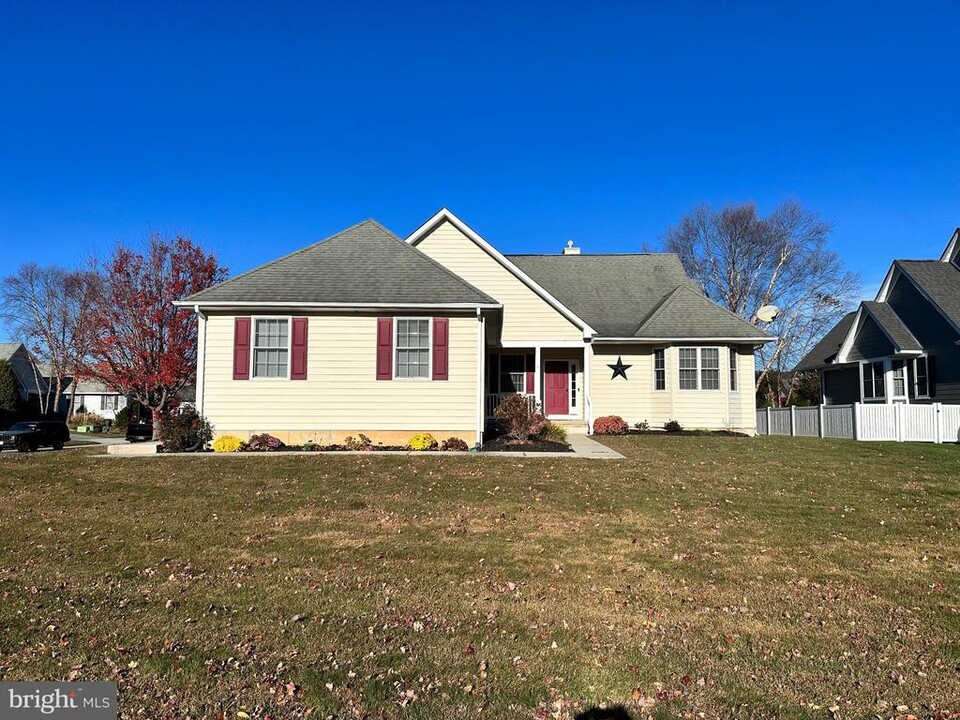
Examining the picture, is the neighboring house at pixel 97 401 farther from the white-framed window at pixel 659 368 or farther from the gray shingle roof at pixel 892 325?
the gray shingle roof at pixel 892 325

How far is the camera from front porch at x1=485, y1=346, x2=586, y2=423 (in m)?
20.8

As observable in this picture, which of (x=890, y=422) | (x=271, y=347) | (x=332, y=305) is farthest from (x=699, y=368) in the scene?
(x=271, y=347)

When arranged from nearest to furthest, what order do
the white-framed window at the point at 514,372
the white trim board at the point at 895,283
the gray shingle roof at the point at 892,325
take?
the white-framed window at the point at 514,372
the white trim board at the point at 895,283
the gray shingle roof at the point at 892,325

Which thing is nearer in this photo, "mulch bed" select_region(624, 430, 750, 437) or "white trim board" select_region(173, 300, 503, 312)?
"white trim board" select_region(173, 300, 503, 312)

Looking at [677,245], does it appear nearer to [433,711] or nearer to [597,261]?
[597,261]

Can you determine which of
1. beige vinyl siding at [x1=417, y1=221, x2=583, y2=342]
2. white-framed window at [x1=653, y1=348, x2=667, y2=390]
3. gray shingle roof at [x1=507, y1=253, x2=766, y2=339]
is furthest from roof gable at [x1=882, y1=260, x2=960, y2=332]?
beige vinyl siding at [x1=417, y1=221, x2=583, y2=342]

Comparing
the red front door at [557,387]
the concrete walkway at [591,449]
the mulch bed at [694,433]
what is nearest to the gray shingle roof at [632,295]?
the red front door at [557,387]

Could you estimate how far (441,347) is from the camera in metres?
15.2

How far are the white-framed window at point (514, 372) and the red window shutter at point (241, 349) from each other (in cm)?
868

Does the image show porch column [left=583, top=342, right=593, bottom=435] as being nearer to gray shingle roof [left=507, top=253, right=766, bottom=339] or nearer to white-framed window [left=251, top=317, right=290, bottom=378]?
gray shingle roof [left=507, top=253, right=766, bottom=339]

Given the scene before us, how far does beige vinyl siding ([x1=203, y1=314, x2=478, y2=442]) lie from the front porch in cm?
562

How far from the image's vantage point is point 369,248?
1722 centimetres

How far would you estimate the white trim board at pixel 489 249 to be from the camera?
63.5 feet

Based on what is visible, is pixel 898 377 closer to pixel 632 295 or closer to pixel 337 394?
pixel 632 295
